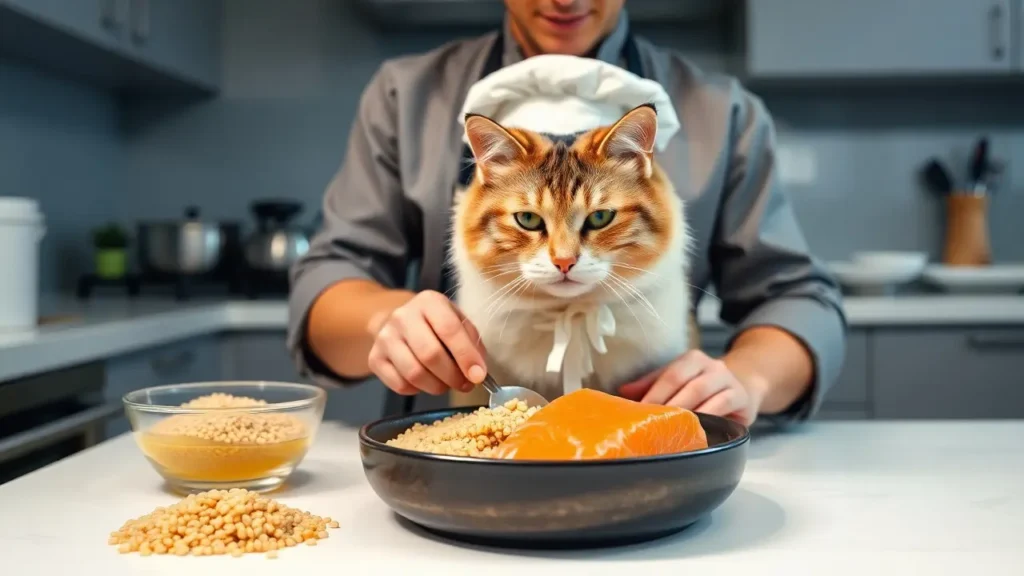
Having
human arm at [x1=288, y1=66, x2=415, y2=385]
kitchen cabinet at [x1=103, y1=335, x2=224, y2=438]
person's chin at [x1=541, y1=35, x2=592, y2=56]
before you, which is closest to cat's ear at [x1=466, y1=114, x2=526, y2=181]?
human arm at [x1=288, y1=66, x2=415, y2=385]

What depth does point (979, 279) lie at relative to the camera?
9.35 ft

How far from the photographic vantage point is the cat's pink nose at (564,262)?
952mm

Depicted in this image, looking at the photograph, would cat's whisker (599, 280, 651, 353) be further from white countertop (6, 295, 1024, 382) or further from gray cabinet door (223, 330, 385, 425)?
gray cabinet door (223, 330, 385, 425)

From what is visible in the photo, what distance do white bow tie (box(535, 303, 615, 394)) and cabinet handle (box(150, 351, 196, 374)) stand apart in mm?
1576

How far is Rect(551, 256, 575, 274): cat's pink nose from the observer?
95 cm

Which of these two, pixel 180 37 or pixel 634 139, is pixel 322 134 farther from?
pixel 634 139

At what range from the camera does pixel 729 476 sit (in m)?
0.78

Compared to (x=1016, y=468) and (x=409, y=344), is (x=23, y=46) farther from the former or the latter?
(x=1016, y=468)

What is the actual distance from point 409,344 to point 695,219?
2.11 ft

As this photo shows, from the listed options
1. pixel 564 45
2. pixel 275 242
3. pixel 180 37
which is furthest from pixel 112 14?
pixel 564 45

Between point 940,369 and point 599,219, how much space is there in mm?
1971

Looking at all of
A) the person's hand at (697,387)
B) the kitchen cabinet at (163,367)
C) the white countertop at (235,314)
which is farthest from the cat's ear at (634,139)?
the kitchen cabinet at (163,367)

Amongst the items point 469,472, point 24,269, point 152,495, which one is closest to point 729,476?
point 469,472

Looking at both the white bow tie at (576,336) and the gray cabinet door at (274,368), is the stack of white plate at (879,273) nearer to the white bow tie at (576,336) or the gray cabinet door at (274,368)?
the gray cabinet door at (274,368)
